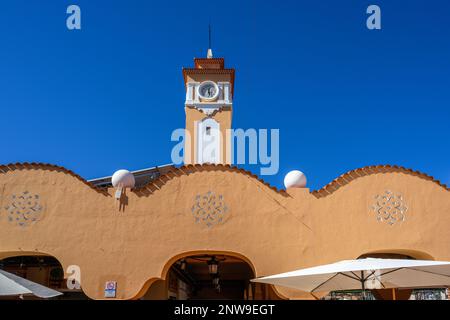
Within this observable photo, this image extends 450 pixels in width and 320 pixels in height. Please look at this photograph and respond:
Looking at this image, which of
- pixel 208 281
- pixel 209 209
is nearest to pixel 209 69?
pixel 208 281

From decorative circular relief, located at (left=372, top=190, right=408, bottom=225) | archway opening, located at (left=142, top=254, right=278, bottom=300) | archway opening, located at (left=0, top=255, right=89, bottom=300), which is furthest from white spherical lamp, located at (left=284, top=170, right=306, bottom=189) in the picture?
archway opening, located at (left=0, top=255, right=89, bottom=300)

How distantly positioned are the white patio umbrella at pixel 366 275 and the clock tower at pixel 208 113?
11.3m

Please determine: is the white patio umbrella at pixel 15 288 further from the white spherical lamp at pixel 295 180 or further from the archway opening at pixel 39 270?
the archway opening at pixel 39 270

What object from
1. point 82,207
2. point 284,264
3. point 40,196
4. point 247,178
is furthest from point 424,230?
point 40,196

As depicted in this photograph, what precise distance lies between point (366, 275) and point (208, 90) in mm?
13736

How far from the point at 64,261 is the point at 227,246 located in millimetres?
3531

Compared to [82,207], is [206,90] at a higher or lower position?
higher

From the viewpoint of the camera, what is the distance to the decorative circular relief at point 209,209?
9.95 metres

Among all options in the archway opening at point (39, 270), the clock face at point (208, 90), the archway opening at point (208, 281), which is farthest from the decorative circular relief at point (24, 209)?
the clock face at point (208, 90)

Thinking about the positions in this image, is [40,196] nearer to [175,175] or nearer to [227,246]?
[175,175]

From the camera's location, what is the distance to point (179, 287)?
1495 cm

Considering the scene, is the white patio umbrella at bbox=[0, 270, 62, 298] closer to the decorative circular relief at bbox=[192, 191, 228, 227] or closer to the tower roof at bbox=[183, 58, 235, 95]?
the decorative circular relief at bbox=[192, 191, 228, 227]

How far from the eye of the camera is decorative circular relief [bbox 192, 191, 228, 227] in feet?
32.6
